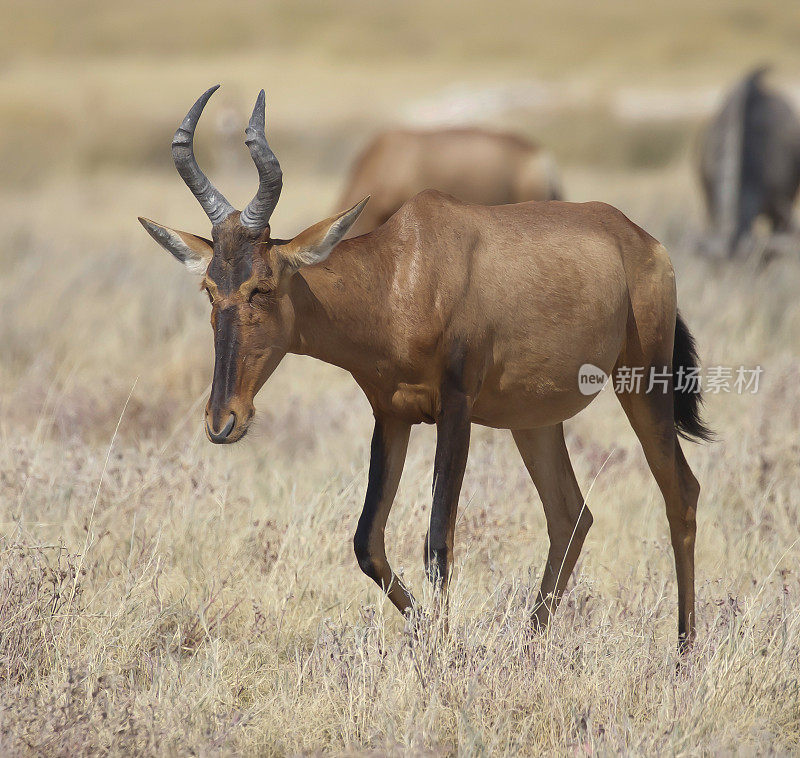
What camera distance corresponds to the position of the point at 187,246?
155 inches

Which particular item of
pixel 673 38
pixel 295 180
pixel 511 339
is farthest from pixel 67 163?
pixel 673 38

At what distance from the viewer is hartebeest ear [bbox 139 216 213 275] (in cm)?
392

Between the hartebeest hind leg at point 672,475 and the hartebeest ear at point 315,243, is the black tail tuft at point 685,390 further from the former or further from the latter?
the hartebeest ear at point 315,243

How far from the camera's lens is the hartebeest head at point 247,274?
146 inches

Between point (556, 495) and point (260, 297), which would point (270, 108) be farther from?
point (260, 297)

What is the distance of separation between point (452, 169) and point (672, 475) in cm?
698

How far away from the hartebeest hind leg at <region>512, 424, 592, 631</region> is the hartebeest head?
1.50m

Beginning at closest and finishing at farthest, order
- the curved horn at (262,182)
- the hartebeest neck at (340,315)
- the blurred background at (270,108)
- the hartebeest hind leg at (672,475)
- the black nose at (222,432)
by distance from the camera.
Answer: the black nose at (222,432), the curved horn at (262,182), the hartebeest neck at (340,315), the hartebeest hind leg at (672,475), the blurred background at (270,108)

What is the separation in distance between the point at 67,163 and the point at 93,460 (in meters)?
22.7

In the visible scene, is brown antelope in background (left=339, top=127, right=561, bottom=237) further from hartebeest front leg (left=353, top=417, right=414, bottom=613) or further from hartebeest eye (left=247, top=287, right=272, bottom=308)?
hartebeest eye (left=247, top=287, right=272, bottom=308)

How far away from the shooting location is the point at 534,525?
599 centimetres

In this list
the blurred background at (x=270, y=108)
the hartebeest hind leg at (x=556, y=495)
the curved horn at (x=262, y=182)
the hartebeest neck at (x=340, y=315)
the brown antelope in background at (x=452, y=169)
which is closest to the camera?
the curved horn at (x=262, y=182)

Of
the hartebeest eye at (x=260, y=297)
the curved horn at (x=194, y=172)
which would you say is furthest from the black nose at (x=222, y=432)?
the curved horn at (x=194, y=172)

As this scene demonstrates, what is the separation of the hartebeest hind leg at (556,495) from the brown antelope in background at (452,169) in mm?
5689
